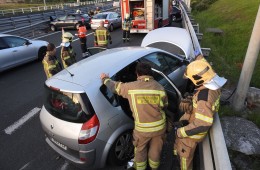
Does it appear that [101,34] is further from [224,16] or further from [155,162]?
[224,16]

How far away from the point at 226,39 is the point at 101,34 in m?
6.43

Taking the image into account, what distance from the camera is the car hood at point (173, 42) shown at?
21.4 feet

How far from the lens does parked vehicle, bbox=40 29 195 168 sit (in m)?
3.48

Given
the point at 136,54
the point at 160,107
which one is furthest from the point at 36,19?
the point at 160,107

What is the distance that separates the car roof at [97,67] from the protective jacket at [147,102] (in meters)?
0.56

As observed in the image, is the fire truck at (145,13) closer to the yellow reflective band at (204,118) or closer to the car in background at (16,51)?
Answer: the car in background at (16,51)

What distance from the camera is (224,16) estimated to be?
1703cm

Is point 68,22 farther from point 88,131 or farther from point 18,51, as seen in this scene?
point 88,131

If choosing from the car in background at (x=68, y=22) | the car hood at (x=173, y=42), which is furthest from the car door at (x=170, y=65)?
the car in background at (x=68, y=22)

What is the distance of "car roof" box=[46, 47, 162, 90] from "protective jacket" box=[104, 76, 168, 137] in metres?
0.56

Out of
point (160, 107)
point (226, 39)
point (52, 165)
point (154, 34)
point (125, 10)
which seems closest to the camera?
point (160, 107)

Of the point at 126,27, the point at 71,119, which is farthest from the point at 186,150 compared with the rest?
the point at 126,27

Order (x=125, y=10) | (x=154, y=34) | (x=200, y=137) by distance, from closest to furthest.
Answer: (x=200, y=137) < (x=154, y=34) < (x=125, y=10)

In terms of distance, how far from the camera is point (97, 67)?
4012 mm
